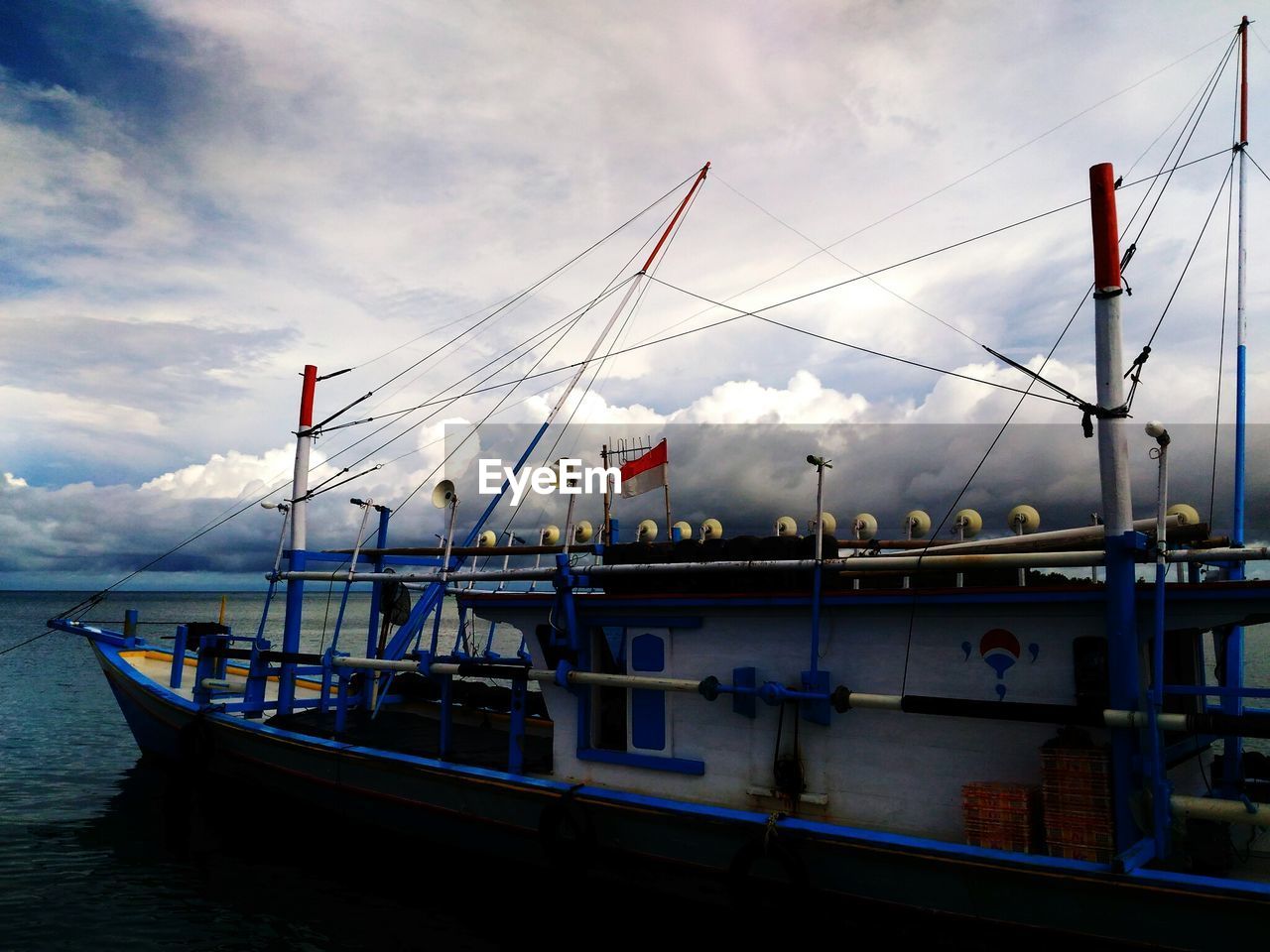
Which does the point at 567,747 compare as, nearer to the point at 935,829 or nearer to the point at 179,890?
the point at 935,829

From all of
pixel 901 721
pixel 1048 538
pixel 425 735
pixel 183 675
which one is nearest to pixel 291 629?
pixel 425 735

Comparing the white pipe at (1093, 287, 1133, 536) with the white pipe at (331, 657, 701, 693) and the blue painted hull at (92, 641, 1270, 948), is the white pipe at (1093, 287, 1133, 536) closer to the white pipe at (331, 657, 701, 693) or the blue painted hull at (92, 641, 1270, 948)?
the blue painted hull at (92, 641, 1270, 948)

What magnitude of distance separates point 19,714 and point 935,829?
108 feet

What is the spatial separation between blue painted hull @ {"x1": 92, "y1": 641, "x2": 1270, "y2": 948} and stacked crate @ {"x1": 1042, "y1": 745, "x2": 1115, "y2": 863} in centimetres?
46

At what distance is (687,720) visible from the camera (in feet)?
31.4

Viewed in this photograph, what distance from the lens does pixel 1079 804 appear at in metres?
7.09

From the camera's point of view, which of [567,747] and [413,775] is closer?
[567,747]

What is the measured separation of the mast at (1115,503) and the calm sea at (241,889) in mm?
2006

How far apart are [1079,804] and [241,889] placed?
11.5m

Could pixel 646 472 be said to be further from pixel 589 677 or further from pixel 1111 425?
pixel 1111 425

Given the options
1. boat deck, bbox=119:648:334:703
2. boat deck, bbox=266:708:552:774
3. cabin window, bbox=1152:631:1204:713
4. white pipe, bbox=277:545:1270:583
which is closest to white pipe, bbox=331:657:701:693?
white pipe, bbox=277:545:1270:583

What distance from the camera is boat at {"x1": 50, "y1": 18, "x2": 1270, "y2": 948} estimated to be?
6754 millimetres

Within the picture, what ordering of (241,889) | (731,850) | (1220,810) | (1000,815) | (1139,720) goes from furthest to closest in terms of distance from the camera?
(241,889)
(731,850)
(1000,815)
(1139,720)
(1220,810)

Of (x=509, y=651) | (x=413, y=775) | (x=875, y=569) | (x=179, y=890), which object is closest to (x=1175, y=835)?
(x=875, y=569)
